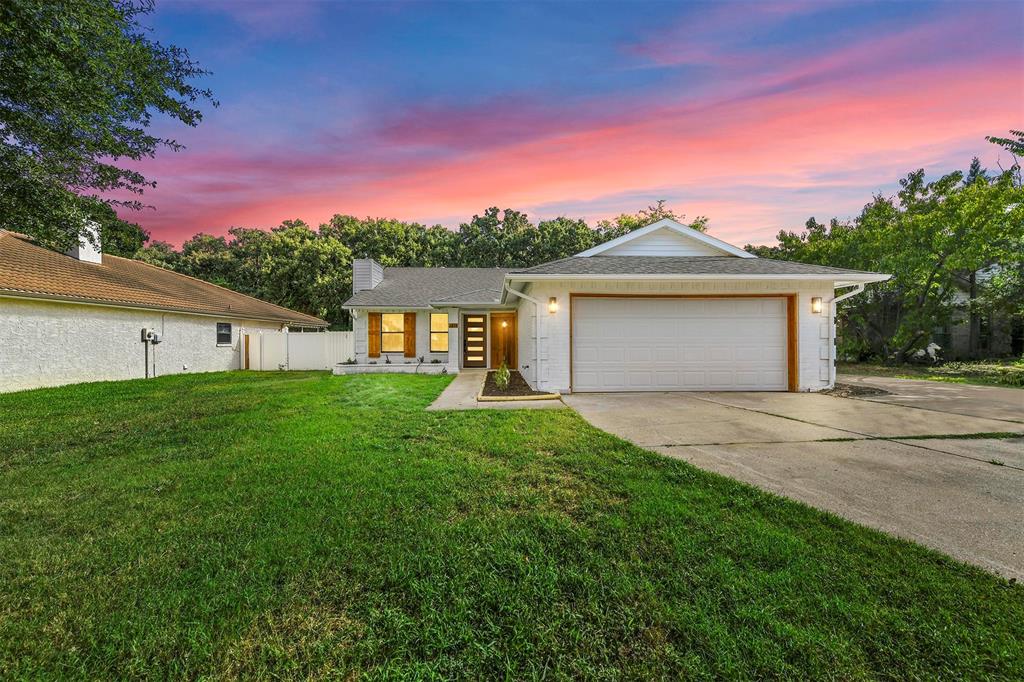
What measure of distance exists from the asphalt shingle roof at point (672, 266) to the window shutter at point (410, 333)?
6.28 metres

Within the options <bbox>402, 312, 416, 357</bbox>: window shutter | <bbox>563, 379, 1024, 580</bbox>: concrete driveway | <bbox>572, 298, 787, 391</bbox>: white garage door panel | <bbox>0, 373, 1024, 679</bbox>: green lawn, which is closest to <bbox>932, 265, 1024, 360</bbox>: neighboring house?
<bbox>572, 298, 787, 391</bbox>: white garage door panel

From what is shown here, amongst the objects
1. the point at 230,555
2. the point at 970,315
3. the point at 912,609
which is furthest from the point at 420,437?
the point at 970,315

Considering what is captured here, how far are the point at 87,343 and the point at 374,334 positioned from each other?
769cm

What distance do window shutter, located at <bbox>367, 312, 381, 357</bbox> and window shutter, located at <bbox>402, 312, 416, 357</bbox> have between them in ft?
3.29

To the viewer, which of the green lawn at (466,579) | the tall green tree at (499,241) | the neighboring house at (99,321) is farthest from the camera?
the tall green tree at (499,241)

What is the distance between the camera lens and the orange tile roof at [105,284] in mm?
10648

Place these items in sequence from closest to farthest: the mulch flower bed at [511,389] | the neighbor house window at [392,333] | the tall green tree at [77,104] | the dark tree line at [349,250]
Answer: the tall green tree at [77,104] < the mulch flower bed at [511,389] < the neighbor house window at [392,333] < the dark tree line at [349,250]

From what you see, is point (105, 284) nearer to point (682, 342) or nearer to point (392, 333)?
point (392, 333)

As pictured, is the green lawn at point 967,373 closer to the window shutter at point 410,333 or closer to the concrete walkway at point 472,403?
the concrete walkway at point 472,403

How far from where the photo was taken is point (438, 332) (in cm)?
1483

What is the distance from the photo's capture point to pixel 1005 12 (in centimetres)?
772

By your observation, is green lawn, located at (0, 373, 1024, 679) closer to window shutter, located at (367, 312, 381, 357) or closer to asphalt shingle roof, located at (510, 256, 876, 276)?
asphalt shingle roof, located at (510, 256, 876, 276)

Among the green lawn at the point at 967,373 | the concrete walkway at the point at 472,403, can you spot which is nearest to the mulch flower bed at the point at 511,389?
the concrete walkway at the point at 472,403

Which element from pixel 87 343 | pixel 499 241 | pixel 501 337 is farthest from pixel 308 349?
pixel 499 241
